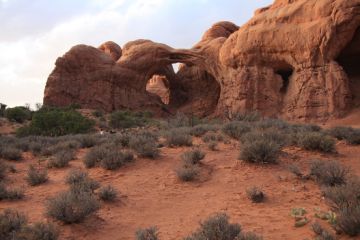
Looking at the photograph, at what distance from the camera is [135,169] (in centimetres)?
909

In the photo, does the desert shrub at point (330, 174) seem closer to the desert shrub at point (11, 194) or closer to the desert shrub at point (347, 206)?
the desert shrub at point (347, 206)

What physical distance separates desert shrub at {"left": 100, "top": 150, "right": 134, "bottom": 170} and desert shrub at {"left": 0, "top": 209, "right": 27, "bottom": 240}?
3439mm

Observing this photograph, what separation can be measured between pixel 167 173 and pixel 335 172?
330 cm

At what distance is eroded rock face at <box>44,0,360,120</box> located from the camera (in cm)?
2308

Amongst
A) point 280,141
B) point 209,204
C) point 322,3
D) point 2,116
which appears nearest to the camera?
point 209,204

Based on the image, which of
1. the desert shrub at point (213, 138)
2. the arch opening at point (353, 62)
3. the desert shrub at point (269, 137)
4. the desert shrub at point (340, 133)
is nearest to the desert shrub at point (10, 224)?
the desert shrub at point (269, 137)

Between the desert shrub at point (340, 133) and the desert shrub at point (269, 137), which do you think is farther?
the desert shrub at point (340, 133)

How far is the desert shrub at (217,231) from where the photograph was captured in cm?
468

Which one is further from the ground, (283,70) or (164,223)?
(283,70)

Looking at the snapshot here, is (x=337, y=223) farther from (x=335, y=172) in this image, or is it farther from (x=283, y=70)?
(x=283, y=70)

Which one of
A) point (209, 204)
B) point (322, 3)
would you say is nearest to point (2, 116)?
point (322, 3)

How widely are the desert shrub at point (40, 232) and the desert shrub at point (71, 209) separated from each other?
0.60 meters

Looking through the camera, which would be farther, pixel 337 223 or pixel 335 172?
pixel 335 172

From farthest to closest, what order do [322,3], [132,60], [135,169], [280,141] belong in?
[132,60] → [322,3] → [280,141] → [135,169]
